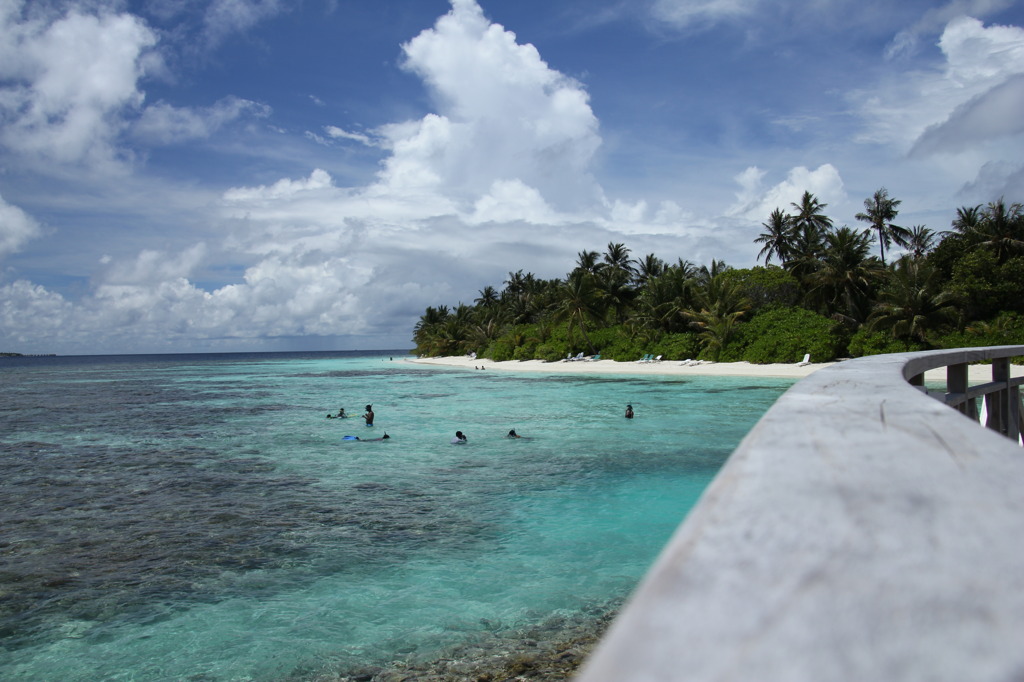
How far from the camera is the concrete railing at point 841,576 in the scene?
0.50 metres

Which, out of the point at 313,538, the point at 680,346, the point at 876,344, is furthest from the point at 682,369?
the point at 313,538

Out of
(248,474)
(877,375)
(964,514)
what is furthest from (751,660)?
(248,474)

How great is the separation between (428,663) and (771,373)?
32.6 m

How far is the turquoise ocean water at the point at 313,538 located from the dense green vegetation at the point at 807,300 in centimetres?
2017

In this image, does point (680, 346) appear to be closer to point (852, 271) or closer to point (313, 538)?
point (852, 271)

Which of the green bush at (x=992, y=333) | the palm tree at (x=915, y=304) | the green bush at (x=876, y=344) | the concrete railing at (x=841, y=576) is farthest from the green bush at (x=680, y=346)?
the concrete railing at (x=841, y=576)

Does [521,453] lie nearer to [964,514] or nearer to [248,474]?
[248,474]

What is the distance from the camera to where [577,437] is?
15.4m

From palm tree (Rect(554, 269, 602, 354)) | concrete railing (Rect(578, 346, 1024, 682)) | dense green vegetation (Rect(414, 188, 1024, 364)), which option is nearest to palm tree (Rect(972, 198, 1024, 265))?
dense green vegetation (Rect(414, 188, 1024, 364))

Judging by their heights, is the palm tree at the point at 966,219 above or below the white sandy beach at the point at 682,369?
above

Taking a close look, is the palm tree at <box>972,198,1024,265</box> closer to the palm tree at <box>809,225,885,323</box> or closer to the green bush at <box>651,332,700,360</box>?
the palm tree at <box>809,225,885,323</box>

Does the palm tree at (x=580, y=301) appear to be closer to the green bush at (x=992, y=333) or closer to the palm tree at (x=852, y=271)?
the palm tree at (x=852, y=271)

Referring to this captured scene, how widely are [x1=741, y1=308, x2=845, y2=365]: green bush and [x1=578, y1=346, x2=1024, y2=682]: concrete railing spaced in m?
37.7

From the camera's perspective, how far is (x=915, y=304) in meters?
31.2
